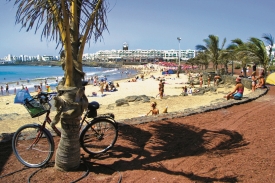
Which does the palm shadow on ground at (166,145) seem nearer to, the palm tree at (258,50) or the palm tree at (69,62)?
the palm tree at (69,62)

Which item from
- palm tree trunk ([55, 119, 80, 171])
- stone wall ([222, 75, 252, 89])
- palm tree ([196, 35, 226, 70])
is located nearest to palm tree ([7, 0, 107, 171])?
palm tree trunk ([55, 119, 80, 171])

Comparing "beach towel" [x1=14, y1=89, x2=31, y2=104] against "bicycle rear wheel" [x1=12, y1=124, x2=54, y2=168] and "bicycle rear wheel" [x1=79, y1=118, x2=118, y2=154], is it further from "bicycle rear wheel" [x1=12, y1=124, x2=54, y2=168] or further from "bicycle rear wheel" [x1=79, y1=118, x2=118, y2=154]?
"bicycle rear wheel" [x1=79, y1=118, x2=118, y2=154]

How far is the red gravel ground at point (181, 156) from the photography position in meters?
3.00

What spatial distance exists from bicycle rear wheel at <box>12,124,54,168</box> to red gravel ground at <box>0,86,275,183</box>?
0.11 metres

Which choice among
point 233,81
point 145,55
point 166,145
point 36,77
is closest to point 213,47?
point 233,81

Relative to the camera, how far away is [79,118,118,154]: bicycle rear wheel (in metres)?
3.70

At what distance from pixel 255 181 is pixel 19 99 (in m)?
3.17

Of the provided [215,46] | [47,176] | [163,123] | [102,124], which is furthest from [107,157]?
[215,46]

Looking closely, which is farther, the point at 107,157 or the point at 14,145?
the point at 107,157

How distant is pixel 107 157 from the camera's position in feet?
12.1

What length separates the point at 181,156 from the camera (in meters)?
3.61

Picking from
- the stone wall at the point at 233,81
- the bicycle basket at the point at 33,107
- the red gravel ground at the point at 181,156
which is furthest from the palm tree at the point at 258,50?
the bicycle basket at the point at 33,107

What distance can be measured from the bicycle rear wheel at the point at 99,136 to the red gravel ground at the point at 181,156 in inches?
5.0

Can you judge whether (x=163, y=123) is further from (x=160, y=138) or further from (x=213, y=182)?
(x=213, y=182)
